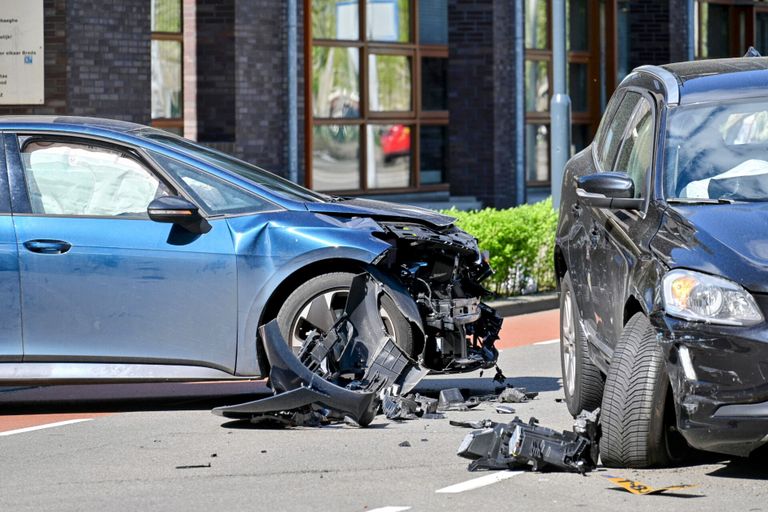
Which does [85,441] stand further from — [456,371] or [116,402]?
[456,371]

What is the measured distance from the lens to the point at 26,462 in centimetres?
791

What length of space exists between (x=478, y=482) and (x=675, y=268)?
1343 millimetres

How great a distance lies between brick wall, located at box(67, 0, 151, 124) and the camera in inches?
663

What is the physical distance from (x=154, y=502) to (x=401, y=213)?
309 centimetres

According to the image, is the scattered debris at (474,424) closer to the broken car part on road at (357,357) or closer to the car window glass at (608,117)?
the broken car part on road at (357,357)

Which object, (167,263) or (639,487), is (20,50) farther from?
(639,487)

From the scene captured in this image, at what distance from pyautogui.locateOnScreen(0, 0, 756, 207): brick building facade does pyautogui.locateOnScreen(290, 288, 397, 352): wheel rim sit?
8.36 m

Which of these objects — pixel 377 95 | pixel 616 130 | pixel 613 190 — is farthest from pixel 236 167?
pixel 377 95

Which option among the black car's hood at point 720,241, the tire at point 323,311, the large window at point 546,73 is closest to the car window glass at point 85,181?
the tire at point 323,311

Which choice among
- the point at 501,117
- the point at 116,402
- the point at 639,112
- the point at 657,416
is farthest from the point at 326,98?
the point at 657,416

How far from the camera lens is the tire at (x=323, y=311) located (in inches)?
355

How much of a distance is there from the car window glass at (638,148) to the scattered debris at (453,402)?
5.73 feet

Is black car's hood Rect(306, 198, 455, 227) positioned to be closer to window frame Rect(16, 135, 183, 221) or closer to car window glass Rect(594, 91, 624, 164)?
window frame Rect(16, 135, 183, 221)

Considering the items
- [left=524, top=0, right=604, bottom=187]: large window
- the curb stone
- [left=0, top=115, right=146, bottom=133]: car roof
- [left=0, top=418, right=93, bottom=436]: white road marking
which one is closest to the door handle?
[left=0, top=115, right=146, bottom=133]: car roof
